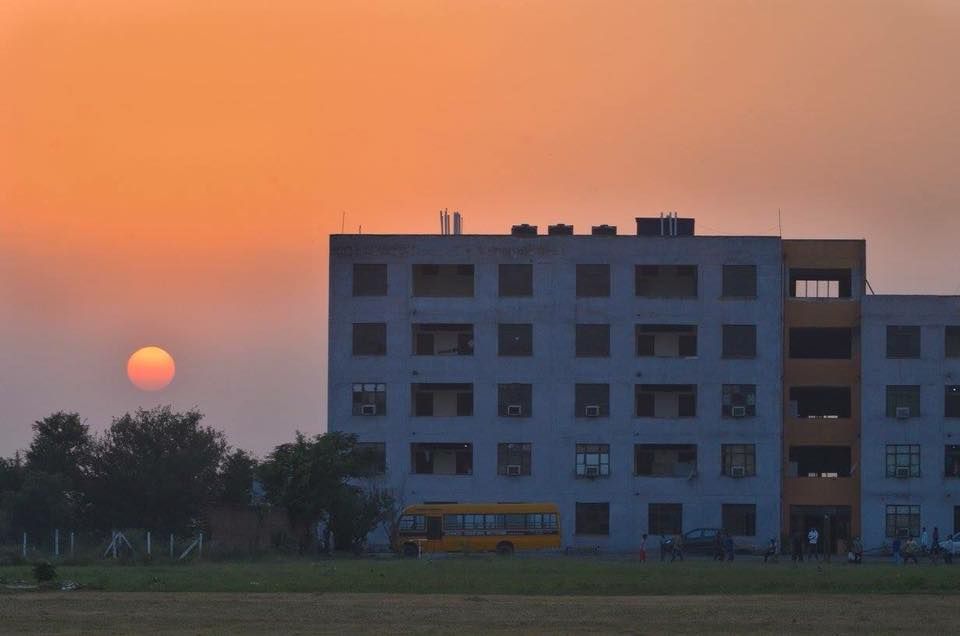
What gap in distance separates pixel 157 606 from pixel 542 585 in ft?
48.3

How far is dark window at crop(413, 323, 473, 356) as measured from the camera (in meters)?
110

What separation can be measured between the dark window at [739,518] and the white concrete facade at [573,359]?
4.84 ft

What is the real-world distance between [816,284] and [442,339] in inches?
944

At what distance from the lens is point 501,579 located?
2501 inches

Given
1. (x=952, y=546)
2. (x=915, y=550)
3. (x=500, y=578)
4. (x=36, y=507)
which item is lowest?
(x=915, y=550)

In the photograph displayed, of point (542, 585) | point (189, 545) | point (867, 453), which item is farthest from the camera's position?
point (867, 453)

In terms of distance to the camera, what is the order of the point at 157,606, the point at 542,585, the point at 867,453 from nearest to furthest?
the point at 157,606
the point at 542,585
the point at 867,453

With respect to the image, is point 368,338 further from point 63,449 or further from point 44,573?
point 44,573

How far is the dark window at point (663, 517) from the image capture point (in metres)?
108

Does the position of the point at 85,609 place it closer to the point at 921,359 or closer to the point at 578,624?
the point at 578,624

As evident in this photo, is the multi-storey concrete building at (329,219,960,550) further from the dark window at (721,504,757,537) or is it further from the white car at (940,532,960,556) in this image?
the white car at (940,532,960,556)

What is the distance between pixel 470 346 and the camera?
4321 inches

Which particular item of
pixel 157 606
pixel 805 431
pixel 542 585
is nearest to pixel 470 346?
pixel 805 431

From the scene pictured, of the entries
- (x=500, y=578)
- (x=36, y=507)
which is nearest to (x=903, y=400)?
(x=500, y=578)
